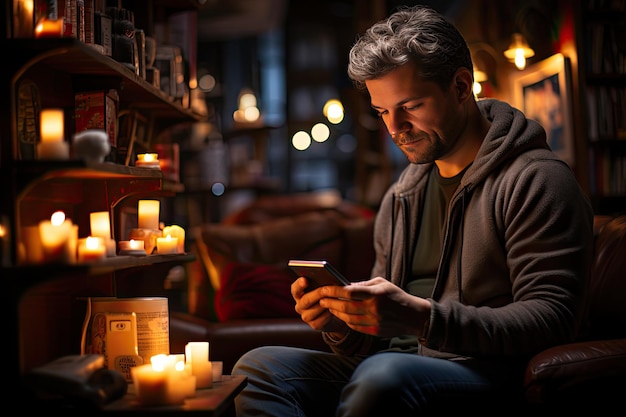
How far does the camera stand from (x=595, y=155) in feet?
16.2

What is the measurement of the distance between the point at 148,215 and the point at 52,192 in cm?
36

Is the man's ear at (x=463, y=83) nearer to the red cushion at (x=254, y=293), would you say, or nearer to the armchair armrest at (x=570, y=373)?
the armchair armrest at (x=570, y=373)

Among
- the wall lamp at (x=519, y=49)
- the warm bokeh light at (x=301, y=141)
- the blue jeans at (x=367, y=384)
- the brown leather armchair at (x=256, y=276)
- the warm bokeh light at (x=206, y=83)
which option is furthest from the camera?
the warm bokeh light at (x=301, y=141)

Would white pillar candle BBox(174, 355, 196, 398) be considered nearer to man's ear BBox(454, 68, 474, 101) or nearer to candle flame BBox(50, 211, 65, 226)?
candle flame BBox(50, 211, 65, 226)

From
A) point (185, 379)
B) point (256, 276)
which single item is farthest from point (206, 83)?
point (185, 379)

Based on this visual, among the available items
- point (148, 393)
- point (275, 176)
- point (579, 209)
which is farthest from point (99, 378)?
point (275, 176)

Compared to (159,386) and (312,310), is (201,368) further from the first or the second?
(312,310)

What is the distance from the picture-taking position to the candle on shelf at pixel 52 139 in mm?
1495

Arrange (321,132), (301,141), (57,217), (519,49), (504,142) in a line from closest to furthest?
(57,217)
(504,142)
(519,49)
(321,132)
(301,141)

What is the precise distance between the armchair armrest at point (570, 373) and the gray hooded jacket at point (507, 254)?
60mm

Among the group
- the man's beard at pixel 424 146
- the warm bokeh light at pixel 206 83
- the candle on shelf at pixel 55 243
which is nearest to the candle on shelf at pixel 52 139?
the candle on shelf at pixel 55 243

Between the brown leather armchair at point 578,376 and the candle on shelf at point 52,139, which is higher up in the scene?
the candle on shelf at point 52,139

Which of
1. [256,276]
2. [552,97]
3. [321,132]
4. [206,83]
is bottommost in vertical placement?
[256,276]

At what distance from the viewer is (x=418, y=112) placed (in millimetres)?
2039
